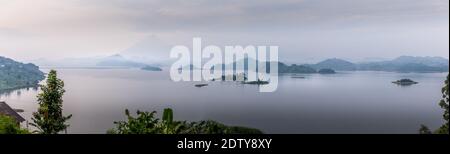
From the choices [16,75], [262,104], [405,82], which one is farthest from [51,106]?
[16,75]

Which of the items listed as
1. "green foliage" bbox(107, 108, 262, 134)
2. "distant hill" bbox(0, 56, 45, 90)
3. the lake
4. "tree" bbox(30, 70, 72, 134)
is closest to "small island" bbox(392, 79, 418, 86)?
the lake

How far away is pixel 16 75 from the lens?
58.4 metres

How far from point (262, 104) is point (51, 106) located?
99.8ft

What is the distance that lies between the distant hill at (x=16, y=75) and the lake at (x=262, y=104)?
172 cm

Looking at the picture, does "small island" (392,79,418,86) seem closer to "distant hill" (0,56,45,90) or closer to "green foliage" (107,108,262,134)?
"distant hill" (0,56,45,90)

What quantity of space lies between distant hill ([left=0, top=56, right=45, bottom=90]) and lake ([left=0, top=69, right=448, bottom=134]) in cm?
172

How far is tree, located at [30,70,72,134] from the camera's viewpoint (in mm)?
15867

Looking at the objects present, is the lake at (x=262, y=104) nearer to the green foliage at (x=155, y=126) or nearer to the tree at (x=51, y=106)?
the tree at (x=51, y=106)

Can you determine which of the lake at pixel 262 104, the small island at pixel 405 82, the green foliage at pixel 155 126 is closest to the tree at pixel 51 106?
the green foliage at pixel 155 126

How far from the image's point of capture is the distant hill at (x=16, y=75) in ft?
172
